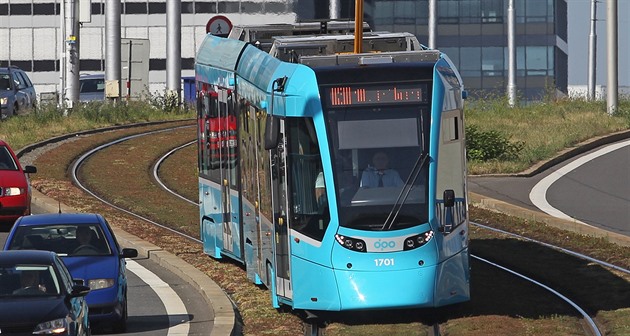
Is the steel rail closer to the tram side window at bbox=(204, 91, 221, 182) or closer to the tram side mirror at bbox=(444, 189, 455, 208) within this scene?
the tram side window at bbox=(204, 91, 221, 182)

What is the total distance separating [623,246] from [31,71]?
82828 mm

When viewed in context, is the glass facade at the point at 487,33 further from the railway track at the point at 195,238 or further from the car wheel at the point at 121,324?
the car wheel at the point at 121,324

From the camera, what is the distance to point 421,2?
10469 centimetres

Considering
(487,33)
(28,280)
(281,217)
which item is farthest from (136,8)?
(28,280)

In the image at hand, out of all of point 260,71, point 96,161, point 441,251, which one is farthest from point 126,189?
point 441,251

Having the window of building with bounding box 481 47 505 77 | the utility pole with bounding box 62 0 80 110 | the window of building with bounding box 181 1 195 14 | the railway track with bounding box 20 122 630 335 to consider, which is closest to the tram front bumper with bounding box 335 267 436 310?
the railway track with bounding box 20 122 630 335

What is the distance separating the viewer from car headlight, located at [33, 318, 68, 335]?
12047 millimetres

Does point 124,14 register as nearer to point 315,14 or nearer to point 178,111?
point 315,14

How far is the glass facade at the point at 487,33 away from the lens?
104 meters

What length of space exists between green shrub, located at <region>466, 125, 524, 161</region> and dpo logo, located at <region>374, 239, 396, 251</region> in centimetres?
2047

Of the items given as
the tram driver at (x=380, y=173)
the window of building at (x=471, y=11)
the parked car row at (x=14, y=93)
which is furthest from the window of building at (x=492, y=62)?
the tram driver at (x=380, y=173)

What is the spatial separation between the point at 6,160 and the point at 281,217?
11.7 m

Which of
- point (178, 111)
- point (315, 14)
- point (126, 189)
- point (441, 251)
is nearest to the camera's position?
point (441, 251)

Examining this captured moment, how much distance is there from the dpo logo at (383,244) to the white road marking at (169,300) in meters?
2.21
